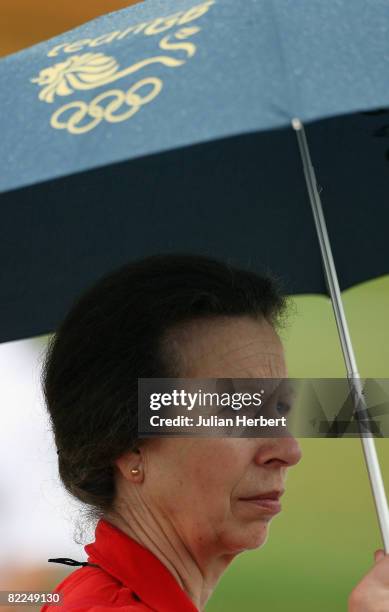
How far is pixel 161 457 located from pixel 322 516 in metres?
2.18

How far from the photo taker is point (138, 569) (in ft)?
5.23

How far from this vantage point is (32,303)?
2.44 m

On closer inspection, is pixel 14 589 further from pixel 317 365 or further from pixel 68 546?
pixel 317 365

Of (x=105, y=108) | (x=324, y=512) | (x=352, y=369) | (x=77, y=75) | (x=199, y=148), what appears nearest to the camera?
(x=105, y=108)

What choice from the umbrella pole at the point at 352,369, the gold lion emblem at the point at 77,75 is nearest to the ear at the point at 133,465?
the umbrella pole at the point at 352,369

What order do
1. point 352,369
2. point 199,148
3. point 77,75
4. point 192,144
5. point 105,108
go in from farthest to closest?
point 199,148 → point 352,369 → point 77,75 → point 105,108 → point 192,144

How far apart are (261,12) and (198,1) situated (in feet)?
0.65

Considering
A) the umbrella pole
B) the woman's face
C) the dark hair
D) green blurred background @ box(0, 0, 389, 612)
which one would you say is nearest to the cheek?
the woman's face

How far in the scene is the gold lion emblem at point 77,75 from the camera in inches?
63.2

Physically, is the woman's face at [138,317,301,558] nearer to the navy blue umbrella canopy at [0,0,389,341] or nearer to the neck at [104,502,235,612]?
the neck at [104,502,235,612]

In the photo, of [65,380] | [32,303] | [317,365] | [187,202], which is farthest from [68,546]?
[65,380]

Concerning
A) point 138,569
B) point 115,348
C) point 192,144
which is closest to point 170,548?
point 138,569

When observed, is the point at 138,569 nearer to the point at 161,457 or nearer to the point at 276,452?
the point at 161,457

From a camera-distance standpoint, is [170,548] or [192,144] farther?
[170,548]
